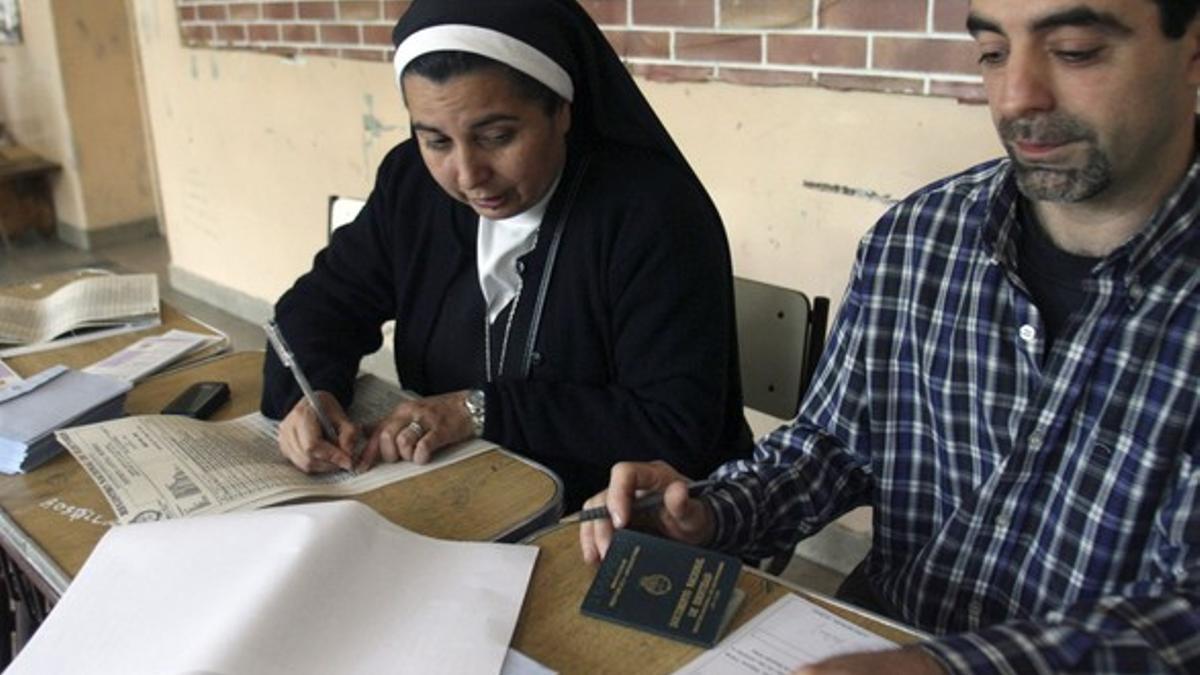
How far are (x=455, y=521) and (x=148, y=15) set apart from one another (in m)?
4.12

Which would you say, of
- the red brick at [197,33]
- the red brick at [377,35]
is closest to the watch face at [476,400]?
the red brick at [377,35]

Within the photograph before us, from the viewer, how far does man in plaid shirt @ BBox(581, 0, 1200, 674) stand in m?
0.96

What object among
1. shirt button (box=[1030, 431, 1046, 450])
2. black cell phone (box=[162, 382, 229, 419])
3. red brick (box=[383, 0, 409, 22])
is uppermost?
red brick (box=[383, 0, 409, 22])

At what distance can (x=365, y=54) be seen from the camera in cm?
338

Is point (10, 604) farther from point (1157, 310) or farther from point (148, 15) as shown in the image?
point (148, 15)

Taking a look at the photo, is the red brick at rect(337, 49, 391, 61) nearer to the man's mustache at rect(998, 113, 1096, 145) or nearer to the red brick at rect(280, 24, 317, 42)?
the red brick at rect(280, 24, 317, 42)

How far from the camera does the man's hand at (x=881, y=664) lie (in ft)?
2.66

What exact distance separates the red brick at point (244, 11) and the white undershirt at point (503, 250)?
260cm

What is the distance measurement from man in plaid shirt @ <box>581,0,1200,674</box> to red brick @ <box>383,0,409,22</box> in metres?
2.23

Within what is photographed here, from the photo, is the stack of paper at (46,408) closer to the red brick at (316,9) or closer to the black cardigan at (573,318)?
the black cardigan at (573,318)

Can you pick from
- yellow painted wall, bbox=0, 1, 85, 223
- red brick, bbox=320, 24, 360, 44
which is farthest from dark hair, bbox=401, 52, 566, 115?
yellow painted wall, bbox=0, 1, 85, 223

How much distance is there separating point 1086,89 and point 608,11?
170cm

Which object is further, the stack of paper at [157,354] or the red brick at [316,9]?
the red brick at [316,9]

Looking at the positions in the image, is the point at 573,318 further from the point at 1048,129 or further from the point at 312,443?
the point at 1048,129
